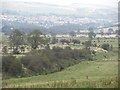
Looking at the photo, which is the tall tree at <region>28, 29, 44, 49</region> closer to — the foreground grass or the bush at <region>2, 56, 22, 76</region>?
the foreground grass

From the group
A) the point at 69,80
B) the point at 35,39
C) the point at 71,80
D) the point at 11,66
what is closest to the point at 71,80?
the point at 71,80

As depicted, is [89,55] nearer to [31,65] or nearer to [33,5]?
[31,65]

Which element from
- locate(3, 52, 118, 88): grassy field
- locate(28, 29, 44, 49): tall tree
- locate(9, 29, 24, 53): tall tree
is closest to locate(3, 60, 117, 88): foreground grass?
locate(3, 52, 118, 88): grassy field

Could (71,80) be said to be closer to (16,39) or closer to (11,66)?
(11,66)

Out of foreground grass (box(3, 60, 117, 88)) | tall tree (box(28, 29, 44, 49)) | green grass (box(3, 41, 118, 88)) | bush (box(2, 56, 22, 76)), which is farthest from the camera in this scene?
tall tree (box(28, 29, 44, 49))

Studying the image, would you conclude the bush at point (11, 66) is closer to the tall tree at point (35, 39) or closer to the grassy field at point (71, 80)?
the grassy field at point (71, 80)

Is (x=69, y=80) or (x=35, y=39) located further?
(x=35, y=39)

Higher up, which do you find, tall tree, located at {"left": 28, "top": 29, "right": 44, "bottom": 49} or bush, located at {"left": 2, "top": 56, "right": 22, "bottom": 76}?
bush, located at {"left": 2, "top": 56, "right": 22, "bottom": 76}

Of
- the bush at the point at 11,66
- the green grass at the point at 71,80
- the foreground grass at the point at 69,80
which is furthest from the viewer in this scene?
the bush at the point at 11,66

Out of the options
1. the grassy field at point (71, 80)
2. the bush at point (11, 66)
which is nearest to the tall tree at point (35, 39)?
the grassy field at point (71, 80)

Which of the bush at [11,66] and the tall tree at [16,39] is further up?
the bush at [11,66]

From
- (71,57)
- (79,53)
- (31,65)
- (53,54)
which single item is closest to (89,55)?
(79,53)
